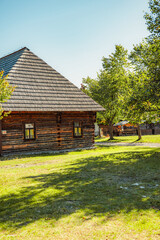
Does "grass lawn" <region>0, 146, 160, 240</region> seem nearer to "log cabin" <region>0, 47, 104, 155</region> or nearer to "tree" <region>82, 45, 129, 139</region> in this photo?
"log cabin" <region>0, 47, 104, 155</region>

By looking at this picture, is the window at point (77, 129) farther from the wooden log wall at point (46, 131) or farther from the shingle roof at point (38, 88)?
the shingle roof at point (38, 88)

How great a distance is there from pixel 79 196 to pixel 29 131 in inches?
472

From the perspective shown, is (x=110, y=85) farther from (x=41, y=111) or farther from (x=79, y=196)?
(x=79, y=196)

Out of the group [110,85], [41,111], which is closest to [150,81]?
[41,111]

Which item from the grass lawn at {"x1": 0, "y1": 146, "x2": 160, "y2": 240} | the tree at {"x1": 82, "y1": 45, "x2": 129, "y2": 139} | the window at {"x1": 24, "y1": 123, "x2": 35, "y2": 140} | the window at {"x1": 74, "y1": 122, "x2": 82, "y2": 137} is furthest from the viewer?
the tree at {"x1": 82, "y1": 45, "x2": 129, "y2": 139}

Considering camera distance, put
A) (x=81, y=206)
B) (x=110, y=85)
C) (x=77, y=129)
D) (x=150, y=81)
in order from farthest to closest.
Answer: (x=110, y=85) → (x=77, y=129) → (x=150, y=81) → (x=81, y=206)

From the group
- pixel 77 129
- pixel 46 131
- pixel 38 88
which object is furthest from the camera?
pixel 77 129

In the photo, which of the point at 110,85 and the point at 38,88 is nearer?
the point at 38,88

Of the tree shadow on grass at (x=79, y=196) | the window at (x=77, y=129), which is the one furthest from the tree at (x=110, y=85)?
the tree shadow on grass at (x=79, y=196)

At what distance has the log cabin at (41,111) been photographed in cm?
1647

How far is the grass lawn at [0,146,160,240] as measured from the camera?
4238 millimetres

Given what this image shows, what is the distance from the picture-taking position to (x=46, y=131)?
59.6 ft

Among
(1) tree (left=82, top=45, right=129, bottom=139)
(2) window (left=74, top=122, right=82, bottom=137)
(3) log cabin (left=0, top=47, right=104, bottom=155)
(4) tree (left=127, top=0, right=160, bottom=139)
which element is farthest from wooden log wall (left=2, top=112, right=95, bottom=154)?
(1) tree (left=82, top=45, right=129, bottom=139)

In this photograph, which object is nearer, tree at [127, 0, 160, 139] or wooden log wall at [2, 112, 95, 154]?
tree at [127, 0, 160, 139]
